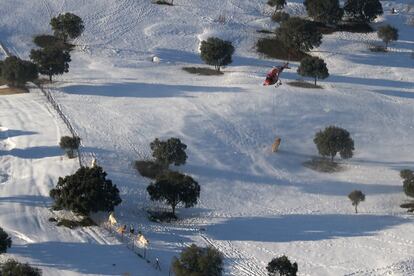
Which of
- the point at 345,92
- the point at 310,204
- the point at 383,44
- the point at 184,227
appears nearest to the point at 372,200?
the point at 310,204

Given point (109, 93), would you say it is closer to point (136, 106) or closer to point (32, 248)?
point (136, 106)

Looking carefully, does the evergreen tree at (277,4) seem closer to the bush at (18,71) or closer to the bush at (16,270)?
the bush at (18,71)

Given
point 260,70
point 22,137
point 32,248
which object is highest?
point 260,70

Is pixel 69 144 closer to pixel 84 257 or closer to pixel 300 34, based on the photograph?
pixel 84 257

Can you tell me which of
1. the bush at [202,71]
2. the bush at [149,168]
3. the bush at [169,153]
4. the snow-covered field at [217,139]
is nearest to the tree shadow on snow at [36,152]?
the snow-covered field at [217,139]

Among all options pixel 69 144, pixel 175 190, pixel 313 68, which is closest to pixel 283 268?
pixel 175 190

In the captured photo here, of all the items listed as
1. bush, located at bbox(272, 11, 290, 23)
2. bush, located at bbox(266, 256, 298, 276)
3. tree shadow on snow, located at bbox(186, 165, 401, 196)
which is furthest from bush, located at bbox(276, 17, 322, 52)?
bush, located at bbox(266, 256, 298, 276)
